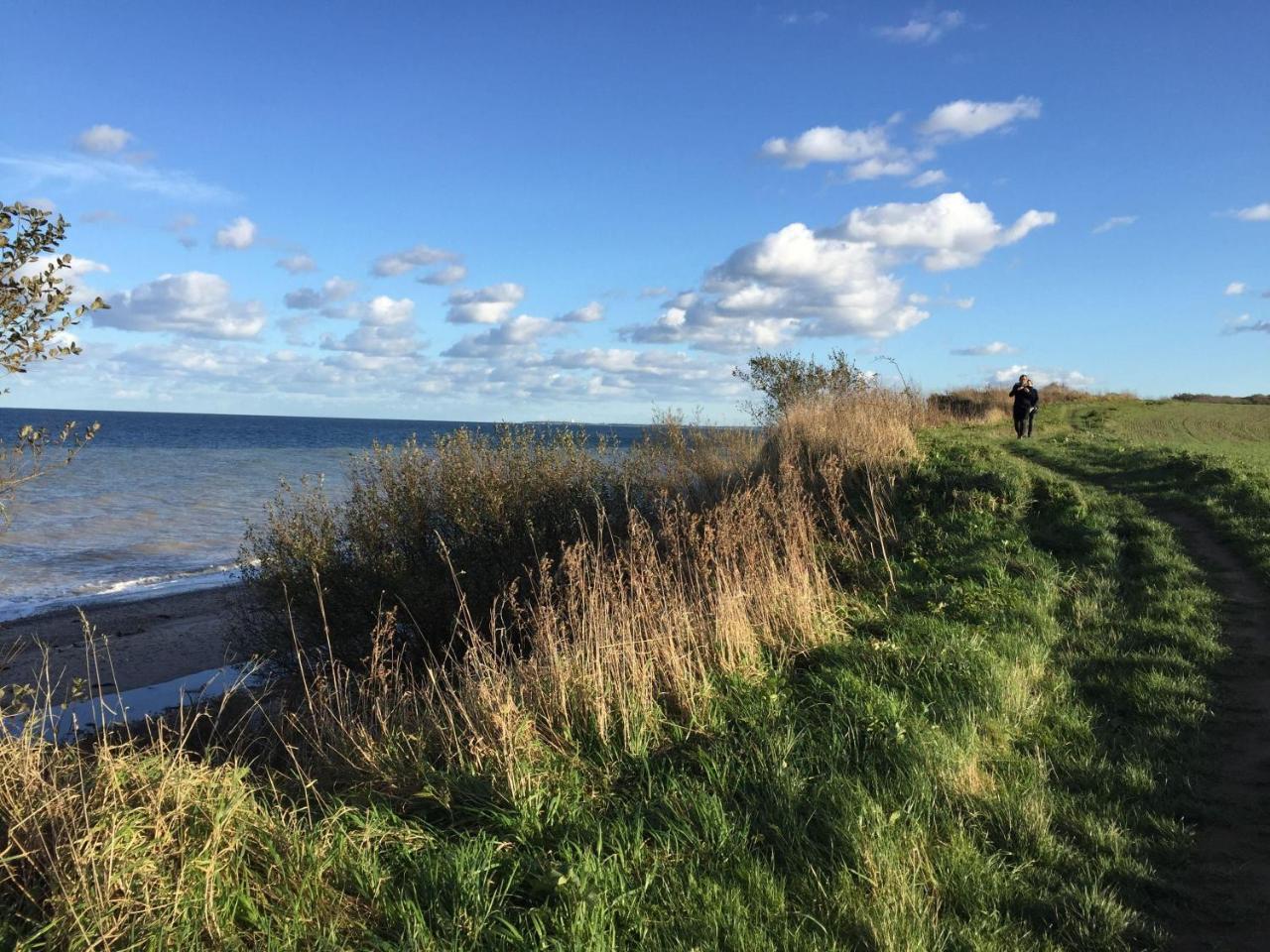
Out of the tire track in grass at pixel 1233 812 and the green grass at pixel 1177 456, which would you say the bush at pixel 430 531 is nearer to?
the tire track in grass at pixel 1233 812

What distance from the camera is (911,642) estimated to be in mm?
6781

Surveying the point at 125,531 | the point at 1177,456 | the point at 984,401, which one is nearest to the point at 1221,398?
the point at 984,401

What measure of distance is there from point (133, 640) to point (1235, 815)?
14.9 meters

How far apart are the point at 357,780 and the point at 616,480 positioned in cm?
795

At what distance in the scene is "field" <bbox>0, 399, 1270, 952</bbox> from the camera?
3371 mm

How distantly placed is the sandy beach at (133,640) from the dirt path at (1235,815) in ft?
33.8

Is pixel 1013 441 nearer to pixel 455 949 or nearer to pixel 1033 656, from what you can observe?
pixel 1033 656

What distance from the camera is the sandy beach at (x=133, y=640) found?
Result: 467 inches

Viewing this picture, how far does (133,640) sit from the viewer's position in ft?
45.2

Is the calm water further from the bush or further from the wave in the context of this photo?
the bush

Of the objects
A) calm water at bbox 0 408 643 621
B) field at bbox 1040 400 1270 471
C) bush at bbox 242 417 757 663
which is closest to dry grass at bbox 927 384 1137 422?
field at bbox 1040 400 1270 471

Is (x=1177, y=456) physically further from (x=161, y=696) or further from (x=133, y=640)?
(x=133, y=640)

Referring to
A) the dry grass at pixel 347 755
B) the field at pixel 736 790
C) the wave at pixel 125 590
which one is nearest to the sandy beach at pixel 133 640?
the wave at pixel 125 590

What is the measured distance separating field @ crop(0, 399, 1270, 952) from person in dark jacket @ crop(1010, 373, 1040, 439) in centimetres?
1486
